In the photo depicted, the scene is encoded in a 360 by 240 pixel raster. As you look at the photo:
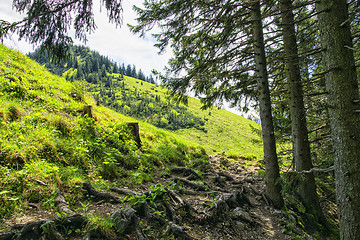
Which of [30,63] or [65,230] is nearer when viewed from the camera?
[65,230]

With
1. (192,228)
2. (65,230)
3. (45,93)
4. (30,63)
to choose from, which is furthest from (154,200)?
(30,63)

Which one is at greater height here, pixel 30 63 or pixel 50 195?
pixel 30 63

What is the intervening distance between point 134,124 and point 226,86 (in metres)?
4.93

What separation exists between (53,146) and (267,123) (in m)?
6.51

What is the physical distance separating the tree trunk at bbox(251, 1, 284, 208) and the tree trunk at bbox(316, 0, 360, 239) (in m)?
2.56

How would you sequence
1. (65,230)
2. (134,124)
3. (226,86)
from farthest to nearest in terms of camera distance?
1. (226,86)
2. (134,124)
3. (65,230)

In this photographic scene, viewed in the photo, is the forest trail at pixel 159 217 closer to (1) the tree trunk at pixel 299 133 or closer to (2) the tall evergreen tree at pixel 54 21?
(1) the tree trunk at pixel 299 133

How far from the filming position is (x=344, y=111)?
300cm

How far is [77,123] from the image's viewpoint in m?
6.24

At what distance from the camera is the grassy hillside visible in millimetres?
3432

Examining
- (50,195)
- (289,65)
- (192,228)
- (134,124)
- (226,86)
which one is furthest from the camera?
(226,86)

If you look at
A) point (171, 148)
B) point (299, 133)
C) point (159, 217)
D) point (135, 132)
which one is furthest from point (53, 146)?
point (299, 133)

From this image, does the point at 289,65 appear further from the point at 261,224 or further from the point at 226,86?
the point at 261,224

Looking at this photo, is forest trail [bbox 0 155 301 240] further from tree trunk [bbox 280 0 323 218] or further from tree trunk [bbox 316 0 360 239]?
tree trunk [bbox 316 0 360 239]
